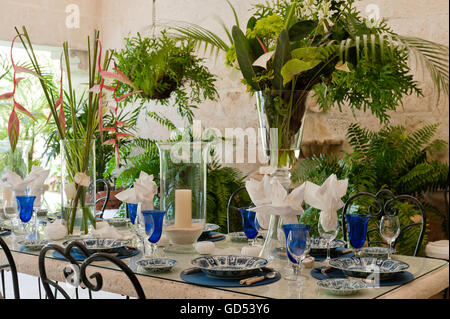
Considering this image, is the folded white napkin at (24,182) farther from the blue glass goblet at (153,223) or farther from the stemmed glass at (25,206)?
the blue glass goblet at (153,223)

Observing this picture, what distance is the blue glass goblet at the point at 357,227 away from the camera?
1.70 meters

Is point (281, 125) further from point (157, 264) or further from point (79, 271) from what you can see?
point (79, 271)

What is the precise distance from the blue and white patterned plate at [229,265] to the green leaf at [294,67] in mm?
541

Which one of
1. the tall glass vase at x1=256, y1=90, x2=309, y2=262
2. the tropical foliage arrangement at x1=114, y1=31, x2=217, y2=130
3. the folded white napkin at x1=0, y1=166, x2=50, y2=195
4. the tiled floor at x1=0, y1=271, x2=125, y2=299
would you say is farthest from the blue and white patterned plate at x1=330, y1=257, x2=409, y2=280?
the tiled floor at x1=0, y1=271, x2=125, y2=299

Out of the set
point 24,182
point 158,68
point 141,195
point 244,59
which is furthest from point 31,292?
point 244,59

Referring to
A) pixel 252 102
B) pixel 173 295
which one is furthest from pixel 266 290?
pixel 252 102

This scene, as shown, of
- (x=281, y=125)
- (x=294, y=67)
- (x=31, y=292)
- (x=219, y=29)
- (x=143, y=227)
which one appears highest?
(x=219, y=29)

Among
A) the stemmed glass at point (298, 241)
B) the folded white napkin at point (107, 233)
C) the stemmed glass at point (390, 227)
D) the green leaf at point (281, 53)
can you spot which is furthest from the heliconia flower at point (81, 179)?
the stemmed glass at point (390, 227)

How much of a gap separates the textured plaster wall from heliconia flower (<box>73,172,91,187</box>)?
2.15ft

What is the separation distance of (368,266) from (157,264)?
0.59 m

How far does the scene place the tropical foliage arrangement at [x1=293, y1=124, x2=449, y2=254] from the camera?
10.6ft

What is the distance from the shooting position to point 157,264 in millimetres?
1617

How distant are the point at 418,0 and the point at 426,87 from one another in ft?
1.84

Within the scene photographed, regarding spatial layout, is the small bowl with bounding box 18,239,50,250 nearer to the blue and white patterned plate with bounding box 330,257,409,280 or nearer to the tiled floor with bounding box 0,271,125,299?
the blue and white patterned plate with bounding box 330,257,409,280
